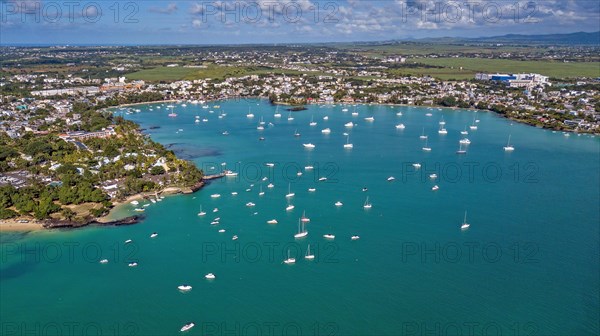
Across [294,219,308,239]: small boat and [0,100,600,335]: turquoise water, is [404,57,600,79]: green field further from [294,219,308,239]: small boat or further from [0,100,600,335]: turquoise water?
[294,219,308,239]: small boat

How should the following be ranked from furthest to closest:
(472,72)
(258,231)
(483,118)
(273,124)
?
1. (472,72)
2. (483,118)
3. (273,124)
4. (258,231)

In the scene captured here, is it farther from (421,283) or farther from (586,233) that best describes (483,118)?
(421,283)

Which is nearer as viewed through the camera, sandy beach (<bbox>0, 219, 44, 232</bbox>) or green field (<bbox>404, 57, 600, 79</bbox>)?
sandy beach (<bbox>0, 219, 44, 232</bbox>)

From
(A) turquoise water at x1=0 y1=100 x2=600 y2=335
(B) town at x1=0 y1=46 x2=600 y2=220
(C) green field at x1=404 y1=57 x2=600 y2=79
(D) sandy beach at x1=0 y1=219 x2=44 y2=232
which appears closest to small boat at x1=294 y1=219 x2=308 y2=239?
(A) turquoise water at x1=0 y1=100 x2=600 y2=335

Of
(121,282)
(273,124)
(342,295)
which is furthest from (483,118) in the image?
(121,282)

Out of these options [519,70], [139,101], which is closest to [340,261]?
[139,101]

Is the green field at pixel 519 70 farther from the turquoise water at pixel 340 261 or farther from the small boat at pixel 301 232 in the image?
the small boat at pixel 301 232

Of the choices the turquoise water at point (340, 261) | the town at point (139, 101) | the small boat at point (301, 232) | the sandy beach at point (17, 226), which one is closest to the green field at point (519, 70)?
the town at point (139, 101)

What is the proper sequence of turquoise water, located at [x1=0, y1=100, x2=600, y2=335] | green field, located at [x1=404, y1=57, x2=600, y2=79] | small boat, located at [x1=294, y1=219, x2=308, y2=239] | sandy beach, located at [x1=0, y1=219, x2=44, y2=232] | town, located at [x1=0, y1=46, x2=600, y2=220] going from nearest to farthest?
turquoise water, located at [x1=0, y1=100, x2=600, y2=335] → small boat, located at [x1=294, y1=219, x2=308, y2=239] → sandy beach, located at [x1=0, y1=219, x2=44, y2=232] → town, located at [x1=0, y1=46, x2=600, y2=220] → green field, located at [x1=404, y1=57, x2=600, y2=79]
